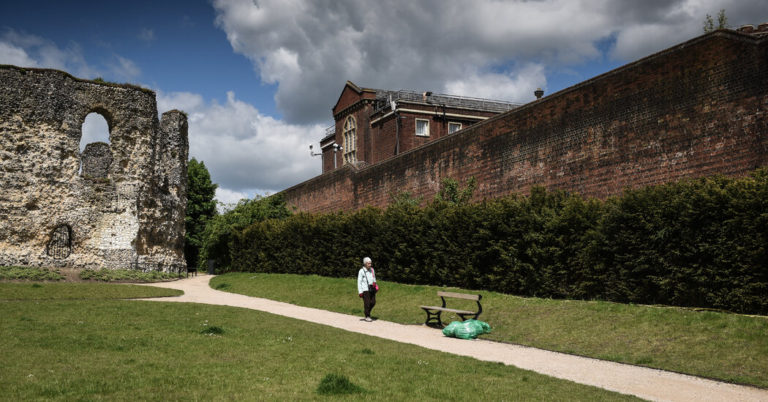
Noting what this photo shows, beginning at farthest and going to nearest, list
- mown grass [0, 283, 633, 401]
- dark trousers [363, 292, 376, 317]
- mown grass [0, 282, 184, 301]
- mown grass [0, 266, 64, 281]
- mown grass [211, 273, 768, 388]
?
mown grass [0, 266, 64, 281] < mown grass [0, 282, 184, 301] < dark trousers [363, 292, 376, 317] < mown grass [211, 273, 768, 388] < mown grass [0, 283, 633, 401]

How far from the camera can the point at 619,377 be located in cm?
852

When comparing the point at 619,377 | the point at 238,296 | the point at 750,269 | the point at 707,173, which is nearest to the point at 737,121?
the point at 707,173

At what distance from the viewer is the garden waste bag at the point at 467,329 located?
1276 centimetres

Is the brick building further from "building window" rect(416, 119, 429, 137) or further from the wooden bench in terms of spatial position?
the wooden bench

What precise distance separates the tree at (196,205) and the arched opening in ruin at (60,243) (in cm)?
1891

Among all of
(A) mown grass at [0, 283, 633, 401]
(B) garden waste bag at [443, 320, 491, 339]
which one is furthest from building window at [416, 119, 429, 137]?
(A) mown grass at [0, 283, 633, 401]

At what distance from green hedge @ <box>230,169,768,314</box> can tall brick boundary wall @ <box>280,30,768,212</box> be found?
5.89ft

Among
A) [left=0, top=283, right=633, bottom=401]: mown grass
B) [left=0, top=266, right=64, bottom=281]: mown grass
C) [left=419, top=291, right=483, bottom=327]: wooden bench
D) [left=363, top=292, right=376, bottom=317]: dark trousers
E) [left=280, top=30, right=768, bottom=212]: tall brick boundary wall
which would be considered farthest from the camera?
[left=0, top=266, right=64, bottom=281]: mown grass

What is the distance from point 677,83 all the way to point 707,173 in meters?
2.62

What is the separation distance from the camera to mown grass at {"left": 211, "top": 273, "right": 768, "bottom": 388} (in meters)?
9.00

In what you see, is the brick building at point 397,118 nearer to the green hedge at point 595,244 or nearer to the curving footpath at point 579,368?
the green hedge at point 595,244

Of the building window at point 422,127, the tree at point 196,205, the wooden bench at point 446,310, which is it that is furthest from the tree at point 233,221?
the wooden bench at point 446,310

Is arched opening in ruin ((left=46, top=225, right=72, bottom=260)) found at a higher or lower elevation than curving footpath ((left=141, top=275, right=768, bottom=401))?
higher

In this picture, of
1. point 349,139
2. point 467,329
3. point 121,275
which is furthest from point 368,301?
point 349,139
